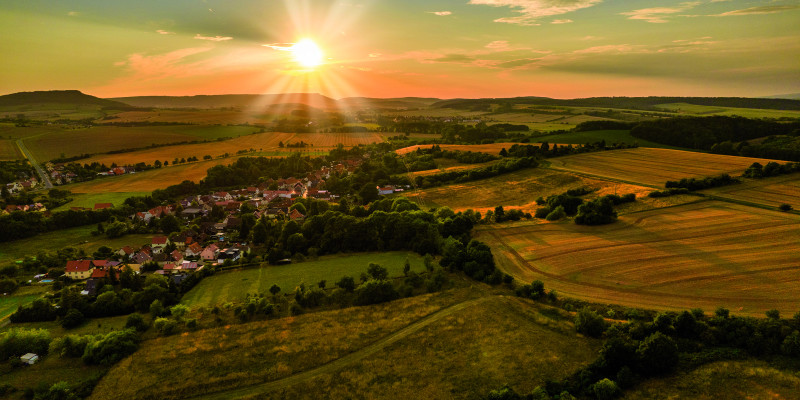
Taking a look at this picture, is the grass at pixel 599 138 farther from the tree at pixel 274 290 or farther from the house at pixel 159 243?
the house at pixel 159 243

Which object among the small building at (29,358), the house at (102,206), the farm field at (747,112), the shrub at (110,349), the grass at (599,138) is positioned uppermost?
the farm field at (747,112)

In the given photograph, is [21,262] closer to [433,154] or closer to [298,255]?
[298,255]

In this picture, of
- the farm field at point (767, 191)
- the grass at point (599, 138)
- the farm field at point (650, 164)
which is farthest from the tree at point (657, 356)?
the grass at point (599, 138)

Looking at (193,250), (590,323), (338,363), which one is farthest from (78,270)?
(590,323)

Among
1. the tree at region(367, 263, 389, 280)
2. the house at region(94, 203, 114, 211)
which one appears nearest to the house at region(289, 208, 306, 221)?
the tree at region(367, 263, 389, 280)

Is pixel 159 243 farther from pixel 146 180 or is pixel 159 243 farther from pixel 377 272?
pixel 146 180
